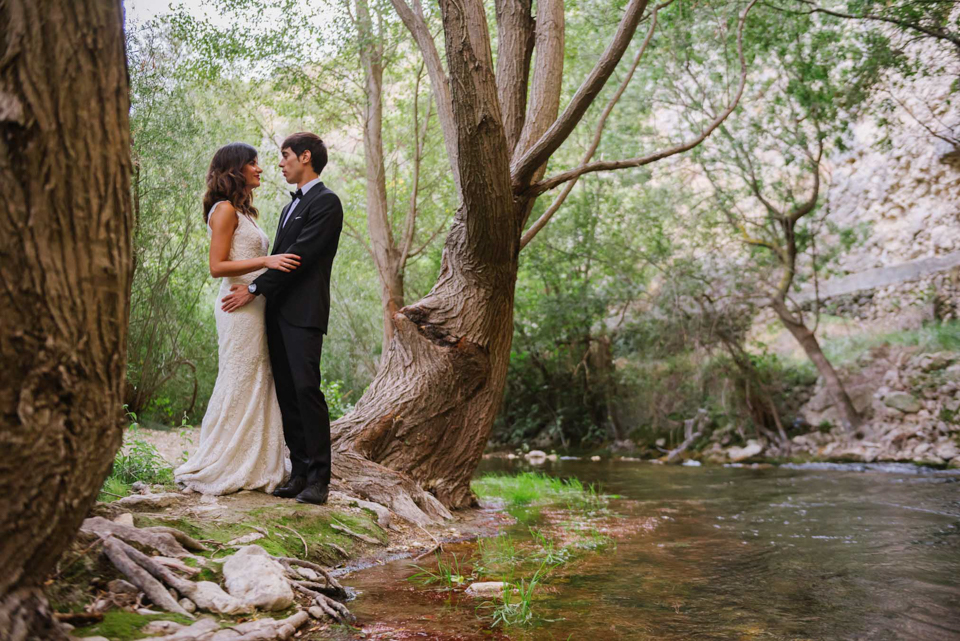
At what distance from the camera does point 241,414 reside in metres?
4.25

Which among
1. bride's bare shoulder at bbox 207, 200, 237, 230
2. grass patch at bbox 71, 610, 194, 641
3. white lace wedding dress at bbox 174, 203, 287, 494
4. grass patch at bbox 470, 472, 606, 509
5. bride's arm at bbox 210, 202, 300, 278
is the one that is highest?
bride's bare shoulder at bbox 207, 200, 237, 230

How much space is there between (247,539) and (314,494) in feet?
2.94

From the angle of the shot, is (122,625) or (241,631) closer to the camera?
(122,625)

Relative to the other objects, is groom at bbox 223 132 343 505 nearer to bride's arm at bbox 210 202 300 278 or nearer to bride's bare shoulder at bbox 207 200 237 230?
bride's arm at bbox 210 202 300 278

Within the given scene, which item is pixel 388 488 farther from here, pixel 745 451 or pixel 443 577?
pixel 745 451

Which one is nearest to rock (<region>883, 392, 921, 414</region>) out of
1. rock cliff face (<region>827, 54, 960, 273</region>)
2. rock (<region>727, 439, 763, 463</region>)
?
rock (<region>727, 439, 763, 463</region>)

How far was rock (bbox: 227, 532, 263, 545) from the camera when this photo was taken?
10.6 ft

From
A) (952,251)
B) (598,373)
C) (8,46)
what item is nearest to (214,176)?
(8,46)

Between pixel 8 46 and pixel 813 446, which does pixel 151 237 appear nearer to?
pixel 8 46

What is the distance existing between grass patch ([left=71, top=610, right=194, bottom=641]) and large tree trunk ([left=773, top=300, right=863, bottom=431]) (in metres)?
13.0

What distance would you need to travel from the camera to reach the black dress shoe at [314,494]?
421cm

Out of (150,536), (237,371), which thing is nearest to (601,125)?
(237,371)

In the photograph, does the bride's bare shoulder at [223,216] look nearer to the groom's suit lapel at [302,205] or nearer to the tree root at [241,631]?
the groom's suit lapel at [302,205]

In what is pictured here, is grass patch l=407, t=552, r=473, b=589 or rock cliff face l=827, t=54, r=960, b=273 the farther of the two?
rock cliff face l=827, t=54, r=960, b=273
